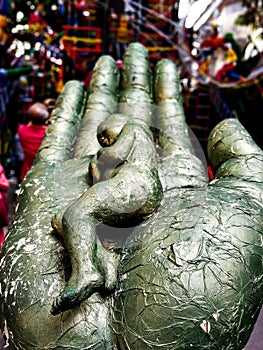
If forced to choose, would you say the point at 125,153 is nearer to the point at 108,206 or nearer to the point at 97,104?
Answer: the point at 108,206

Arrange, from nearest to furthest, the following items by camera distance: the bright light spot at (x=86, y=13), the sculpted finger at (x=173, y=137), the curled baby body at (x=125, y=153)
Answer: the curled baby body at (x=125, y=153), the sculpted finger at (x=173, y=137), the bright light spot at (x=86, y=13)

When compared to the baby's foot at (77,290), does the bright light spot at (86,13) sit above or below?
above

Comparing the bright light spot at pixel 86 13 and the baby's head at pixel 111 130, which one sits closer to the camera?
the baby's head at pixel 111 130

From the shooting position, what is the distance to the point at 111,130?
2.42ft

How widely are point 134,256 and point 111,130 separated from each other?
0.25m

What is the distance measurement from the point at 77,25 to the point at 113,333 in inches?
110

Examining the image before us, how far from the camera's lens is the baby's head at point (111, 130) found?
0.73 metres

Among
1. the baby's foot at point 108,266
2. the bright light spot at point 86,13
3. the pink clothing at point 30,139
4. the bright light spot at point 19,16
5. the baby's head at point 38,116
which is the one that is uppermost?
the bright light spot at point 86,13

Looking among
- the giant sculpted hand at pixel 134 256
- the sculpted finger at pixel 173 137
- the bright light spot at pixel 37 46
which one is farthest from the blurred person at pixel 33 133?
the bright light spot at pixel 37 46

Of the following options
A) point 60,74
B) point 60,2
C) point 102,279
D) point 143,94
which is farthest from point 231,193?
point 60,2

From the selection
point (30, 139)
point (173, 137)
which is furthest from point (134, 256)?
point (30, 139)

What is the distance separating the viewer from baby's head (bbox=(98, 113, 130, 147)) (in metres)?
0.73

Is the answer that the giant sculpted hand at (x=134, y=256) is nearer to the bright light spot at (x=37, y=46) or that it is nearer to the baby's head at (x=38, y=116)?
the baby's head at (x=38, y=116)

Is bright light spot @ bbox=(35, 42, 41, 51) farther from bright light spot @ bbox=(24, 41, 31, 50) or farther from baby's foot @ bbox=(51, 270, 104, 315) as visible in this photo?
baby's foot @ bbox=(51, 270, 104, 315)
